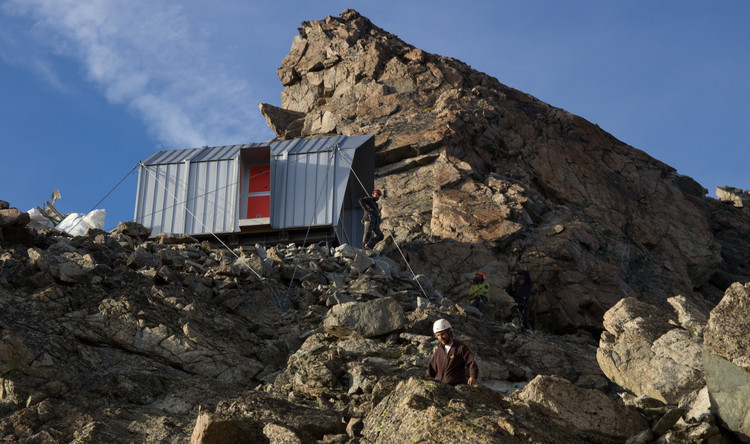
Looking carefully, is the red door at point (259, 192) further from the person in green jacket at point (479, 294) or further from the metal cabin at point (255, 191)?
the person in green jacket at point (479, 294)

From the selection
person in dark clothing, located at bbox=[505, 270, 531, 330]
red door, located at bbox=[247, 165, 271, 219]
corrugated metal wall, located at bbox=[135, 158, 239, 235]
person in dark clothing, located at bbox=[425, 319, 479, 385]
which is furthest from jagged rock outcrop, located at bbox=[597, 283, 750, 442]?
corrugated metal wall, located at bbox=[135, 158, 239, 235]

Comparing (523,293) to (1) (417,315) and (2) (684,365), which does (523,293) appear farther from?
(2) (684,365)

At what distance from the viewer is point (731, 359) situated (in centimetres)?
761

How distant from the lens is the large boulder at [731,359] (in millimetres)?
7414

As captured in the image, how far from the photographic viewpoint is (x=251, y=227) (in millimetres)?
22359

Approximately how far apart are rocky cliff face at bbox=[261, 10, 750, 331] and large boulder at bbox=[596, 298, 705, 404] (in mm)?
10929

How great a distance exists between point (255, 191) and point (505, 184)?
10.6 m

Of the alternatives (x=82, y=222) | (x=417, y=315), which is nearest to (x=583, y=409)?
(x=417, y=315)

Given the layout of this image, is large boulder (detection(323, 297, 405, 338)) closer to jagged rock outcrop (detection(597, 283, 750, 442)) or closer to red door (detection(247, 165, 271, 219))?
jagged rock outcrop (detection(597, 283, 750, 442))

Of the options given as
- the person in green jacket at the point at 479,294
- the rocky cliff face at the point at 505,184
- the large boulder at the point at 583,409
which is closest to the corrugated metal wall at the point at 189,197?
the rocky cliff face at the point at 505,184

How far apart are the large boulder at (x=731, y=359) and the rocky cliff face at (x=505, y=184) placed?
14606 millimetres

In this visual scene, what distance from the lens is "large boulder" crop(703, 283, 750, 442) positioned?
24.3ft

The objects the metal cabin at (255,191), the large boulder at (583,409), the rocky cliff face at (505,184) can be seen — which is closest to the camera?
the large boulder at (583,409)

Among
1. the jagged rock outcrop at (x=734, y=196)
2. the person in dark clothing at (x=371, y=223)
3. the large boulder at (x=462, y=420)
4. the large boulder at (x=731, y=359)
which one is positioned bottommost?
the large boulder at (x=462, y=420)
